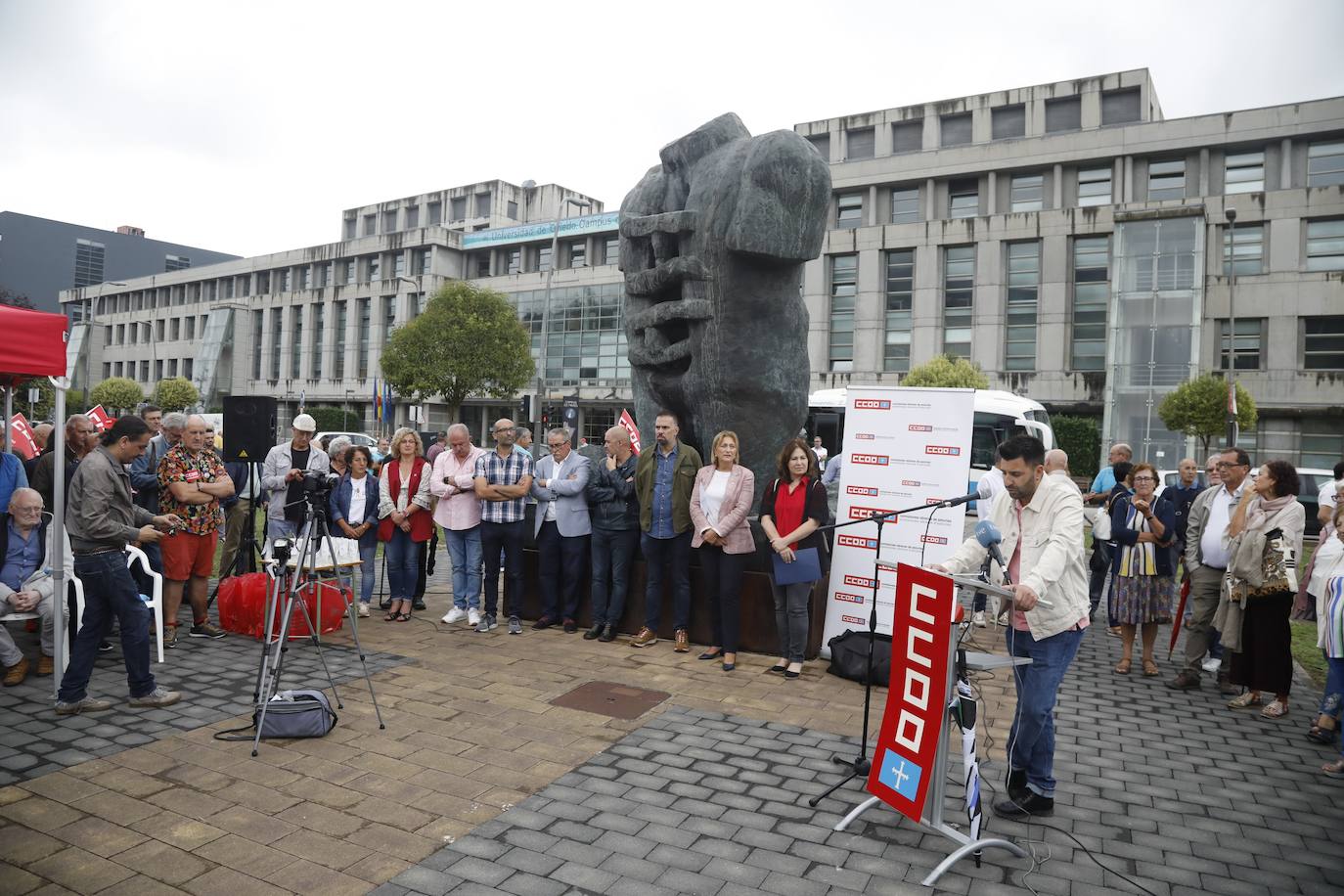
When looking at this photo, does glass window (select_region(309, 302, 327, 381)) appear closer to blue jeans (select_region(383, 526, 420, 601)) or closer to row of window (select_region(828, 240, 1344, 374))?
row of window (select_region(828, 240, 1344, 374))

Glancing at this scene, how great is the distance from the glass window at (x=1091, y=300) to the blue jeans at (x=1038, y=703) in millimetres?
38471

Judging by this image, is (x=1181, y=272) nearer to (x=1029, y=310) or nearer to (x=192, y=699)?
(x=1029, y=310)

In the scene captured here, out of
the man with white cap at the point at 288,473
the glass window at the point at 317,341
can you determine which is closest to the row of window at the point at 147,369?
the glass window at the point at 317,341

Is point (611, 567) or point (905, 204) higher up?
point (905, 204)

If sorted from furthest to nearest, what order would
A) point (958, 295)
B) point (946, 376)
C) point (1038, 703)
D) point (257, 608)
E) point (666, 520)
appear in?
point (958, 295) → point (946, 376) → point (257, 608) → point (666, 520) → point (1038, 703)

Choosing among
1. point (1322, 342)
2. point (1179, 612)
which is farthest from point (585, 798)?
point (1322, 342)

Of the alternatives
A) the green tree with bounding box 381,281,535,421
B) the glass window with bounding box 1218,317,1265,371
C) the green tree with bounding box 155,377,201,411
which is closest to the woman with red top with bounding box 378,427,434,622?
the green tree with bounding box 381,281,535,421

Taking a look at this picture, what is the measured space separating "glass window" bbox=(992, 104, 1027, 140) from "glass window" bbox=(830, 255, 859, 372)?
31.1 ft

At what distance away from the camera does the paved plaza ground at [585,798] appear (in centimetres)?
356

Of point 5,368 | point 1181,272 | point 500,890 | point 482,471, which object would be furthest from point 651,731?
point 1181,272

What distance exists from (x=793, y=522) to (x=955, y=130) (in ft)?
141

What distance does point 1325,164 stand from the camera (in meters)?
35.8

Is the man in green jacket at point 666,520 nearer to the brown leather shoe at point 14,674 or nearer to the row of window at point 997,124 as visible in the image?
the brown leather shoe at point 14,674

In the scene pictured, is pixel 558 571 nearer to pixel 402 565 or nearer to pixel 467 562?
pixel 467 562
